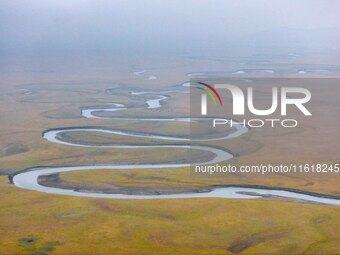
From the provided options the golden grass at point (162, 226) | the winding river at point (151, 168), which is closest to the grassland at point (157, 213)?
the golden grass at point (162, 226)

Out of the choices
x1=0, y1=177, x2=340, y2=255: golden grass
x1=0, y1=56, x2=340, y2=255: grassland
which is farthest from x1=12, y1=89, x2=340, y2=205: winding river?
x1=0, y1=177, x2=340, y2=255: golden grass

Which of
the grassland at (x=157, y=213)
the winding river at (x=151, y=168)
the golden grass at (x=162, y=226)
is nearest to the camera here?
the golden grass at (x=162, y=226)

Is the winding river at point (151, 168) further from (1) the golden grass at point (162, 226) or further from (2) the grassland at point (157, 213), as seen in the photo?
(1) the golden grass at point (162, 226)

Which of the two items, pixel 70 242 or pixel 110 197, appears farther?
pixel 110 197

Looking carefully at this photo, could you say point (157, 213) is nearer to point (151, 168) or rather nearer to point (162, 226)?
point (162, 226)

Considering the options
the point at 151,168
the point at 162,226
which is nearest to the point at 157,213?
the point at 162,226

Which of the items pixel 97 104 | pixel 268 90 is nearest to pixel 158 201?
pixel 97 104

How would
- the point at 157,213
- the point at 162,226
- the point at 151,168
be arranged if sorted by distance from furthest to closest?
the point at 151,168
the point at 157,213
the point at 162,226

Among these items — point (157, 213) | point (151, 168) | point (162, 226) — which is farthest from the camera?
point (151, 168)

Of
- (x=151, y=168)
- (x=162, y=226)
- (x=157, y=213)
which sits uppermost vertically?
(x=151, y=168)

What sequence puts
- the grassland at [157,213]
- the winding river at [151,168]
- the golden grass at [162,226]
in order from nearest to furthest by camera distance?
the golden grass at [162,226]
the grassland at [157,213]
the winding river at [151,168]

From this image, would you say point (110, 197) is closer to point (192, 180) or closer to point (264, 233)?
point (192, 180)
